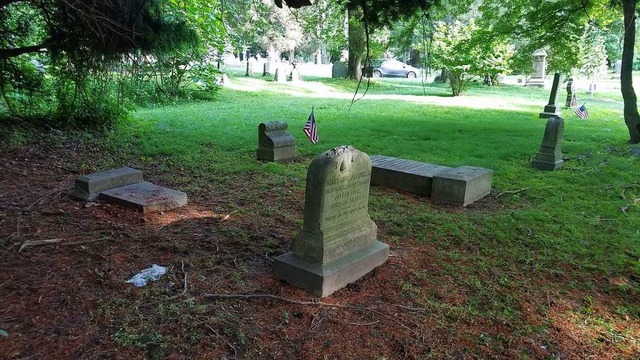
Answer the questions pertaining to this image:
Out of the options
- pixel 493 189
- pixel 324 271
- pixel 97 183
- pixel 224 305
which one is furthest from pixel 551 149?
pixel 97 183

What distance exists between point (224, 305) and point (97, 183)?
10.7 feet

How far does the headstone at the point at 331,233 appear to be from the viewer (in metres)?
3.69

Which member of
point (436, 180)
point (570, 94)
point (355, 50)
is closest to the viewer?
point (436, 180)

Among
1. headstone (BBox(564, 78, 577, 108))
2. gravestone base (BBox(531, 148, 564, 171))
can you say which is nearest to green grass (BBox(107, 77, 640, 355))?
gravestone base (BBox(531, 148, 564, 171))

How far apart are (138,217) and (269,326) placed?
2.66m

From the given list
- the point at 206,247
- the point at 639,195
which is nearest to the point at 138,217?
the point at 206,247

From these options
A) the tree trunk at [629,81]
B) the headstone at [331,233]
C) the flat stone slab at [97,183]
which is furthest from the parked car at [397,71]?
the headstone at [331,233]

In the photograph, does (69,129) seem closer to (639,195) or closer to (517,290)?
(517,290)

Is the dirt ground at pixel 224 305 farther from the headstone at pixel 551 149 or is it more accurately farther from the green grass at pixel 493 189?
the headstone at pixel 551 149

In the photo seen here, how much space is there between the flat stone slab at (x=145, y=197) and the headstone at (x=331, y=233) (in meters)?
2.21

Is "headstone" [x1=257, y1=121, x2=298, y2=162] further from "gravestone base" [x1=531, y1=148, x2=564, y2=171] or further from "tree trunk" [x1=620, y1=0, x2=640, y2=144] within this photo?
"tree trunk" [x1=620, y1=0, x2=640, y2=144]

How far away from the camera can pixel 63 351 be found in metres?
2.79

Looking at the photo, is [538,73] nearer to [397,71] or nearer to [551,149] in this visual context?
[397,71]

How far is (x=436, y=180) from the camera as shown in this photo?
6.44 meters
